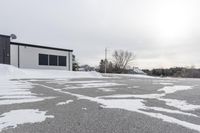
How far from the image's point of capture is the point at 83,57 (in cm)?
5453

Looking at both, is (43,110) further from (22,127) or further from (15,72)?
(15,72)

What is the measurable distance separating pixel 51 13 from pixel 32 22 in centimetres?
430

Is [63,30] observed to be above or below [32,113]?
above

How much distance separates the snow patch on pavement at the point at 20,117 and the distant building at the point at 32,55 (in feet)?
65.1

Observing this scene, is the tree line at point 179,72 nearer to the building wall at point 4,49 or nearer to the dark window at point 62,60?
the dark window at point 62,60

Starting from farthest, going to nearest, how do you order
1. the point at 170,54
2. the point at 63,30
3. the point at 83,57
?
1. the point at 83,57
2. the point at 170,54
3. the point at 63,30

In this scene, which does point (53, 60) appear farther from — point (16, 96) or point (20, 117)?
point (20, 117)

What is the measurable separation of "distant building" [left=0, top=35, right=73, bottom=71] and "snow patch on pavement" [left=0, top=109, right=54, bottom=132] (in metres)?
19.8

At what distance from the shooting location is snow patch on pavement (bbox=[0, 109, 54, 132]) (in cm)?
408

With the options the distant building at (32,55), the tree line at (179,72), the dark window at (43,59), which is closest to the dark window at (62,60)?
the distant building at (32,55)

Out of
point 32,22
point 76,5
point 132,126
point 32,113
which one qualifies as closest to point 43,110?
point 32,113

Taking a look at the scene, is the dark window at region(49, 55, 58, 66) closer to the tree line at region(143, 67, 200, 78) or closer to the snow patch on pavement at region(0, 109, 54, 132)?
the tree line at region(143, 67, 200, 78)

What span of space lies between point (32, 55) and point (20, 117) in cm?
2226

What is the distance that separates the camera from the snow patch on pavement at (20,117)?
4078mm
